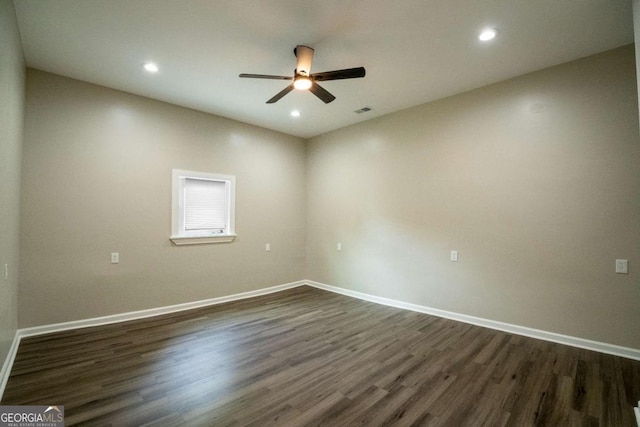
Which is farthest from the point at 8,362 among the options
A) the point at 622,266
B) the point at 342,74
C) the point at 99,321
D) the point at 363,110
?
the point at 622,266

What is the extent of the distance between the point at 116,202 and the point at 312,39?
10.3 feet

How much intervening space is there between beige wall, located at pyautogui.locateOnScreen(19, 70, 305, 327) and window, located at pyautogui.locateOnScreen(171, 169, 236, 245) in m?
0.11

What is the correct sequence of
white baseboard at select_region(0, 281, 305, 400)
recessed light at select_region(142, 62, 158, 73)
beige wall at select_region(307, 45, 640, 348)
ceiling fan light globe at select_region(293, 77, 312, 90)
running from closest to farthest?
white baseboard at select_region(0, 281, 305, 400) → ceiling fan light globe at select_region(293, 77, 312, 90) → beige wall at select_region(307, 45, 640, 348) → recessed light at select_region(142, 62, 158, 73)

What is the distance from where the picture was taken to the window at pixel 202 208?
405 cm

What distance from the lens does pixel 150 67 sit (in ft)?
10.0

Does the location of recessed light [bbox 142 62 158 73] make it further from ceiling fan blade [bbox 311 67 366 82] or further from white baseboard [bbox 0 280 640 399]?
white baseboard [bbox 0 280 640 399]

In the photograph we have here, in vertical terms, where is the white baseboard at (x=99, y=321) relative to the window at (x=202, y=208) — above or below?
below

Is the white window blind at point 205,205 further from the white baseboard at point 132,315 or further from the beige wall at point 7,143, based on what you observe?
the beige wall at point 7,143

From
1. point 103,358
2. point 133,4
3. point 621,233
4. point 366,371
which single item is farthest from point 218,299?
point 621,233

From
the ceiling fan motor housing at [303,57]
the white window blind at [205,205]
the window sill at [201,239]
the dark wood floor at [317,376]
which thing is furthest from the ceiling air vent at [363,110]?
the dark wood floor at [317,376]

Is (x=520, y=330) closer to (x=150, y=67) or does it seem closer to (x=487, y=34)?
(x=487, y=34)

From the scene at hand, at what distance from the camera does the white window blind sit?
13.8 ft

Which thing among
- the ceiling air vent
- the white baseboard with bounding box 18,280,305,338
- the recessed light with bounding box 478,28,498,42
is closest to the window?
the white baseboard with bounding box 18,280,305,338

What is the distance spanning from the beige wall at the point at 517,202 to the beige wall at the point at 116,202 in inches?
87.6
